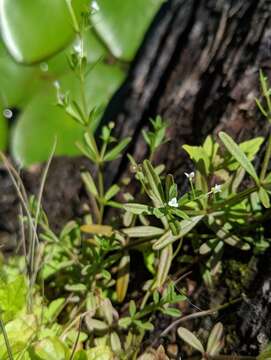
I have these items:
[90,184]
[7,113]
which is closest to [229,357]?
[90,184]

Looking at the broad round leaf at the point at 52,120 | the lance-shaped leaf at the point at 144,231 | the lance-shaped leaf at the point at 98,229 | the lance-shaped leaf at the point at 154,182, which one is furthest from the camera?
the broad round leaf at the point at 52,120

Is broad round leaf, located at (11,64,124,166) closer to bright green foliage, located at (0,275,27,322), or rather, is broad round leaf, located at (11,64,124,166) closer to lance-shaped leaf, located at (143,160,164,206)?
bright green foliage, located at (0,275,27,322)

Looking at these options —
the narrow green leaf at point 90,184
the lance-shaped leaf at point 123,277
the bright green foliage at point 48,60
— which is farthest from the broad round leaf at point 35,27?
the lance-shaped leaf at point 123,277

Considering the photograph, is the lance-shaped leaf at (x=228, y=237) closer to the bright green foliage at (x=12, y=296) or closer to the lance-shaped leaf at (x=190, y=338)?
the lance-shaped leaf at (x=190, y=338)

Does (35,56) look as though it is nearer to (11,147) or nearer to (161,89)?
(11,147)

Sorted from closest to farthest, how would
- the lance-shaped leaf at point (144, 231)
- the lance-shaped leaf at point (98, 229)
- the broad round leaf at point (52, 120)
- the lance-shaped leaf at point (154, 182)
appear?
the lance-shaped leaf at point (154, 182), the lance-shaped leaf at point (144, 231), the lance-shaped leaf at point (98, 229), the broad round leaf at point (52, 120)

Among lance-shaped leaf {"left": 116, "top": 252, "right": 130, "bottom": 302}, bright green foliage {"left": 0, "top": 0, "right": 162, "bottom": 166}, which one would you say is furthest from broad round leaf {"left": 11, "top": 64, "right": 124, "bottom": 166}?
lance-shaped leaf {"left": 116, "top": 252, "right": 130, "bottom": 302}
